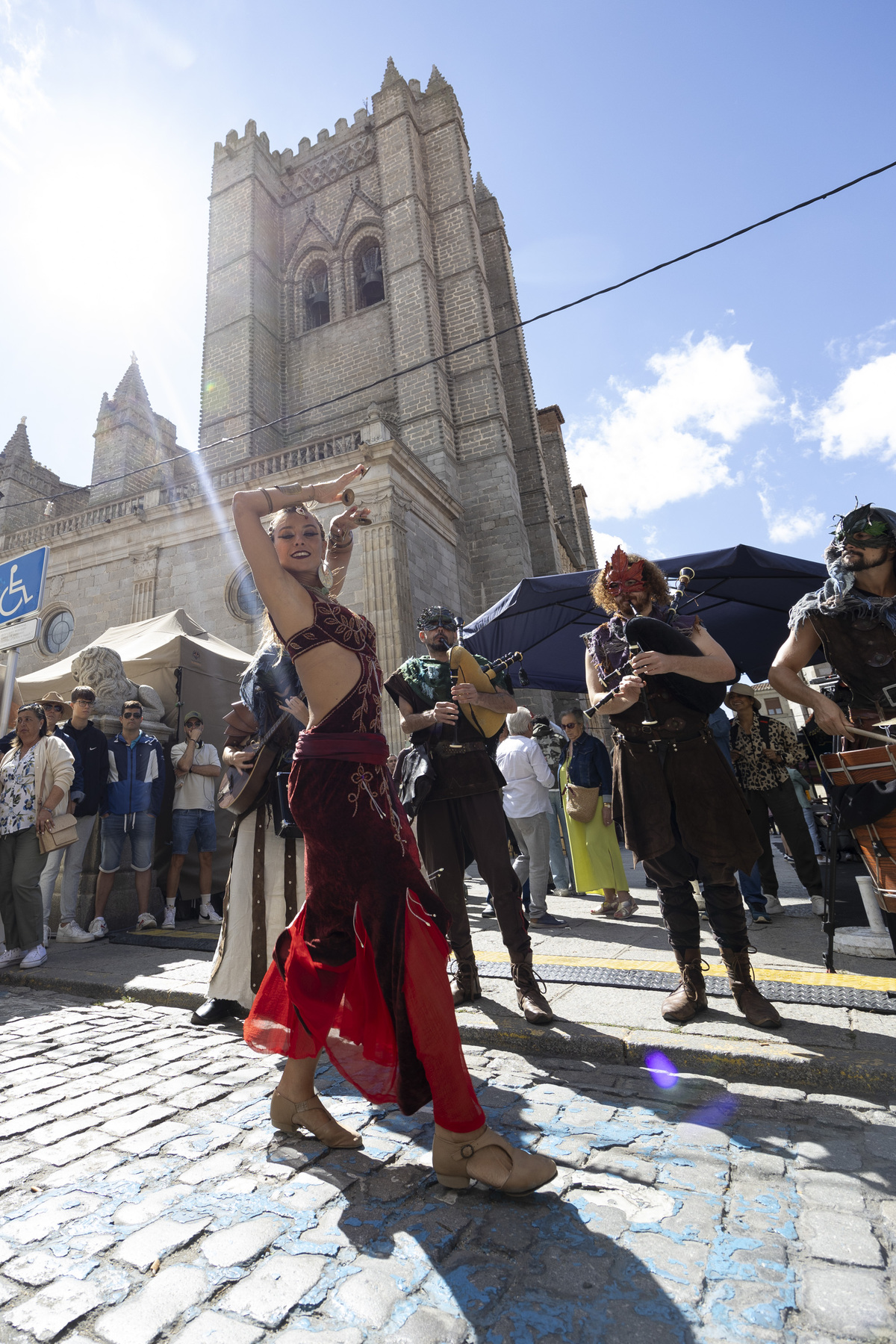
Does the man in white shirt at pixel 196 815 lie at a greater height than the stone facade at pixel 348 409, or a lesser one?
lesser

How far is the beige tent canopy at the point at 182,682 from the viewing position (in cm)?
678

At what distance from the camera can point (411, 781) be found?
340cm

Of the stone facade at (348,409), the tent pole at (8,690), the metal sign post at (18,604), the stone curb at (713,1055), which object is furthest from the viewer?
the stone facade at (348,409)

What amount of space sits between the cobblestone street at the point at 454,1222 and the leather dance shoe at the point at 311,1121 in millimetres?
52

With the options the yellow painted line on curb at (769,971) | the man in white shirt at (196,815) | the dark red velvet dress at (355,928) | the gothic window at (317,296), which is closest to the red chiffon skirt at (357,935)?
the dark red velvet dress at (355,928)

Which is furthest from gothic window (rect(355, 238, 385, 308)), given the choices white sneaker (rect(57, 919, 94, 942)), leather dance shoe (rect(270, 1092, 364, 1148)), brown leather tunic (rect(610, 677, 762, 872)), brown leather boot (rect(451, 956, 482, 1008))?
leather dance shoe (rect(270, 1092, 364, 1148))

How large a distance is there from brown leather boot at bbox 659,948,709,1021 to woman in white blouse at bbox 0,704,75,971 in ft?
15.0

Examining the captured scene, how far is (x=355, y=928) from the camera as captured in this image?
6.44 feet

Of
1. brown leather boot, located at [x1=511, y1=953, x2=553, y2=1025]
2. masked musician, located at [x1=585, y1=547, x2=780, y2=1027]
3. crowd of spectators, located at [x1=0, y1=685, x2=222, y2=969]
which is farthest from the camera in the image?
crowd of spectators, located at [x1=0, y1=685, x2=222, y2=969]

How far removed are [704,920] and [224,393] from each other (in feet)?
74.5

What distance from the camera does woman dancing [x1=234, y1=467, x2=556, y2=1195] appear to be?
1784mm

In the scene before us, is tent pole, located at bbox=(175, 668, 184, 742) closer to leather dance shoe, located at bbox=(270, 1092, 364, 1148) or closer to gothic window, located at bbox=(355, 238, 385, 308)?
leather dance shoe, located at bbox=(270, 1092, 364, 1148)

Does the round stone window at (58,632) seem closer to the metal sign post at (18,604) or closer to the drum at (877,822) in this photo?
the metal sign post at (18,604)

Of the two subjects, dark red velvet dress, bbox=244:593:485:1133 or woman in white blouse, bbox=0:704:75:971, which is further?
woman in white blouse, bbox=0:704:75:971
